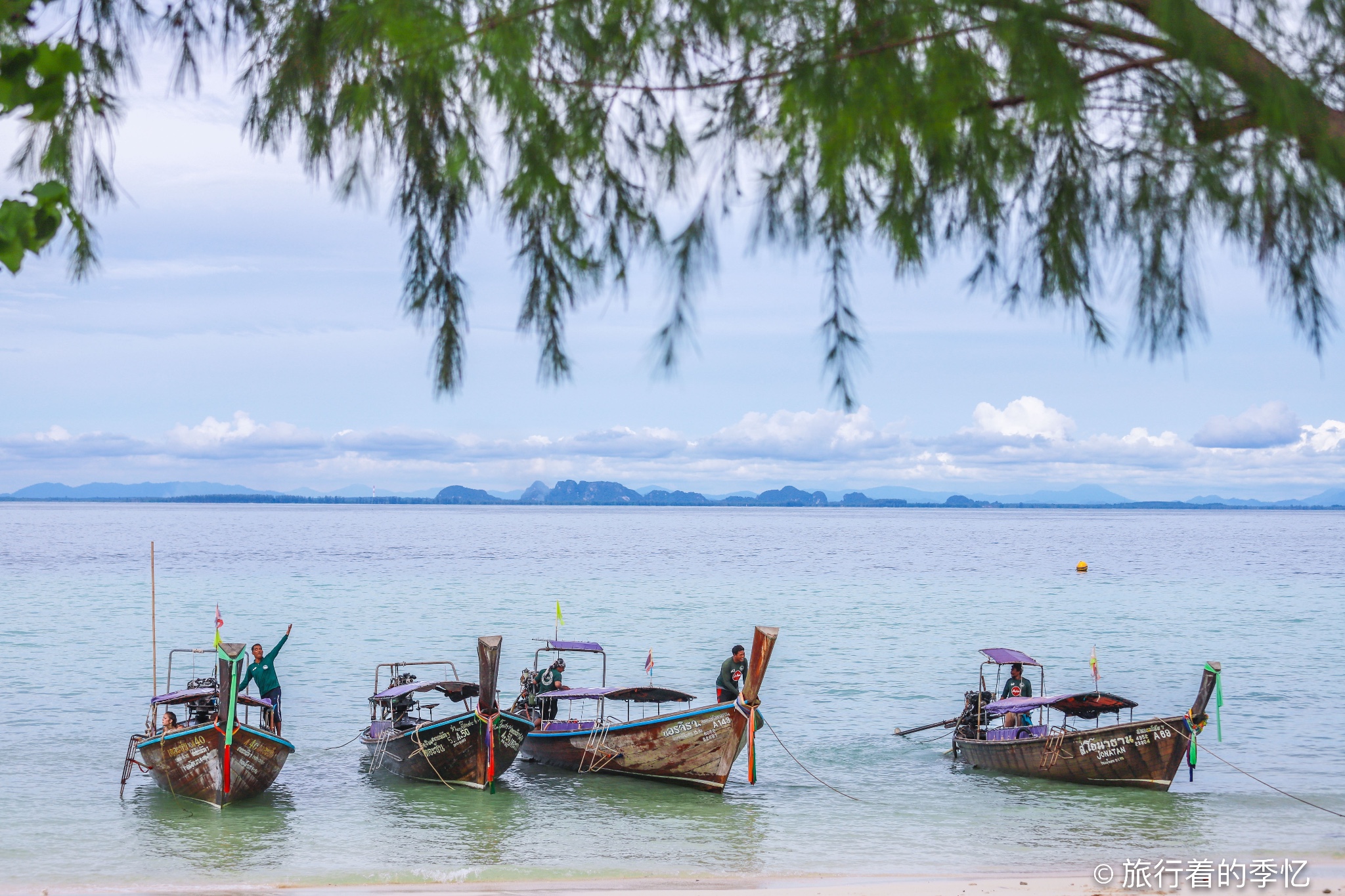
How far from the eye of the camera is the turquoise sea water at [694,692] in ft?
51.2

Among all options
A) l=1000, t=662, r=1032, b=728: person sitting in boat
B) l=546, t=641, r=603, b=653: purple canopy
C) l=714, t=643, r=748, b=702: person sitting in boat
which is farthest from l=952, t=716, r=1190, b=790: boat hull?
l=546, t=641, r=603, b=653: purple canopy

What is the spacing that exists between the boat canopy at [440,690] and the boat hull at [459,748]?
29.7 inches

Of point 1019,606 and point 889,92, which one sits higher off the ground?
point 889,92

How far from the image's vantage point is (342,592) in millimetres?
61562

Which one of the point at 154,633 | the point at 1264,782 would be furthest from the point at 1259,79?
the point at 1264,782

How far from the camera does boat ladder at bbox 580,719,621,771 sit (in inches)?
770

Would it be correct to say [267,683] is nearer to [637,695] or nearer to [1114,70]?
[637,695]

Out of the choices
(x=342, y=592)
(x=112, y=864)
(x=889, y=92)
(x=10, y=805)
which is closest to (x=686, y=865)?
(x=112, y=864)

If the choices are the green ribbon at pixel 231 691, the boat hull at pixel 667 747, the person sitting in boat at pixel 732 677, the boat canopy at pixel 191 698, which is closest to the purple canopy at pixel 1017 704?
the boat hull at pixel 667 747

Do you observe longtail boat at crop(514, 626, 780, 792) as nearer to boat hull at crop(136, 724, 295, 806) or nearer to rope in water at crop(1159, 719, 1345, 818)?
boat hull at crop(136, 724, 295, 806)

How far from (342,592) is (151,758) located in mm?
44734

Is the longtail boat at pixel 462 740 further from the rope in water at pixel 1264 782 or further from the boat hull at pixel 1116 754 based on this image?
the rope in water at pixel 1264 782

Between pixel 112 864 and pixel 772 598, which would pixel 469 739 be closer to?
pixel 112 864

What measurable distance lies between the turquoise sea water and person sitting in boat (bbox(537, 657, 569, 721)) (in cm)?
100
